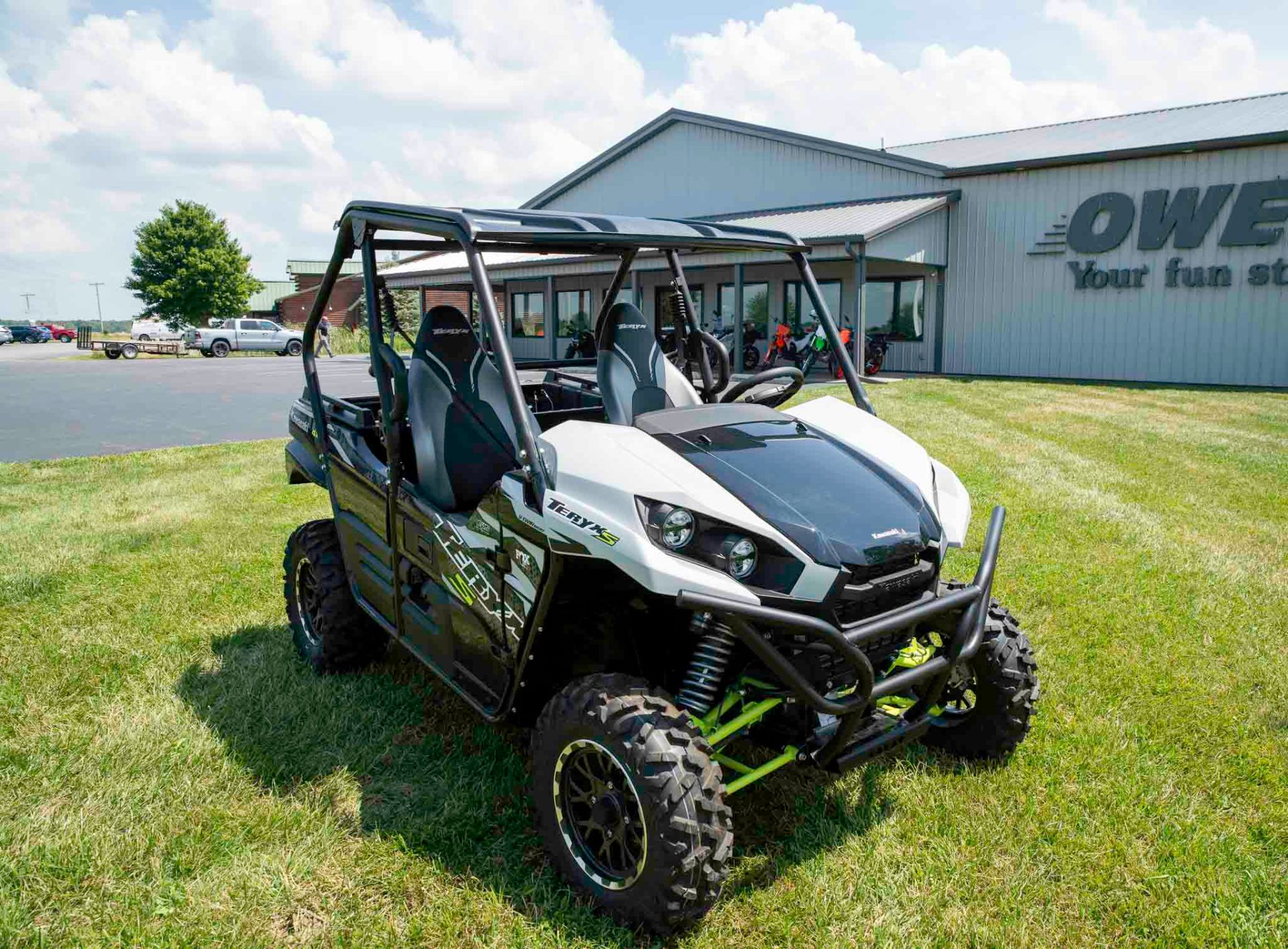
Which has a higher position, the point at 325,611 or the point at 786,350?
the point at 786,350

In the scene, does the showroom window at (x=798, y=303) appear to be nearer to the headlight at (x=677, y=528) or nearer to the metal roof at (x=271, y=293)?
the headlight at (x=677, y=528)

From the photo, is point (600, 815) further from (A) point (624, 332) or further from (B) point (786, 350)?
(B) point (786, 350)

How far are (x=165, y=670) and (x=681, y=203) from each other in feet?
69.5

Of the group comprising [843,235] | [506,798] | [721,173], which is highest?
[721,173]

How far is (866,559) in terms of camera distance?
Result: 243 centimetres

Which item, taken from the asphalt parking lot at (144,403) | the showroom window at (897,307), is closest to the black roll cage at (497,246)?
the asphalt parking lot at (144,403)

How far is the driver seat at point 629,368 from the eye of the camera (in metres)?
Answer: 3.59

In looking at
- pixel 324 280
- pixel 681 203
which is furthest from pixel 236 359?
pixel 324 280

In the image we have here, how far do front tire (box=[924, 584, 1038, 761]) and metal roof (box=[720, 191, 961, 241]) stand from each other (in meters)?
13.3

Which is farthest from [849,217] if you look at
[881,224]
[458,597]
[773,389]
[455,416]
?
[458,597]

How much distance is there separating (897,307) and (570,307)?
9.05 m

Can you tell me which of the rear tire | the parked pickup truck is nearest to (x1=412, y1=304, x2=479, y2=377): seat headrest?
the rear tire

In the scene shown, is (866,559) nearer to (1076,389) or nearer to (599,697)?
(599,697)

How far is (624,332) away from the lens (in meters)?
3.67
